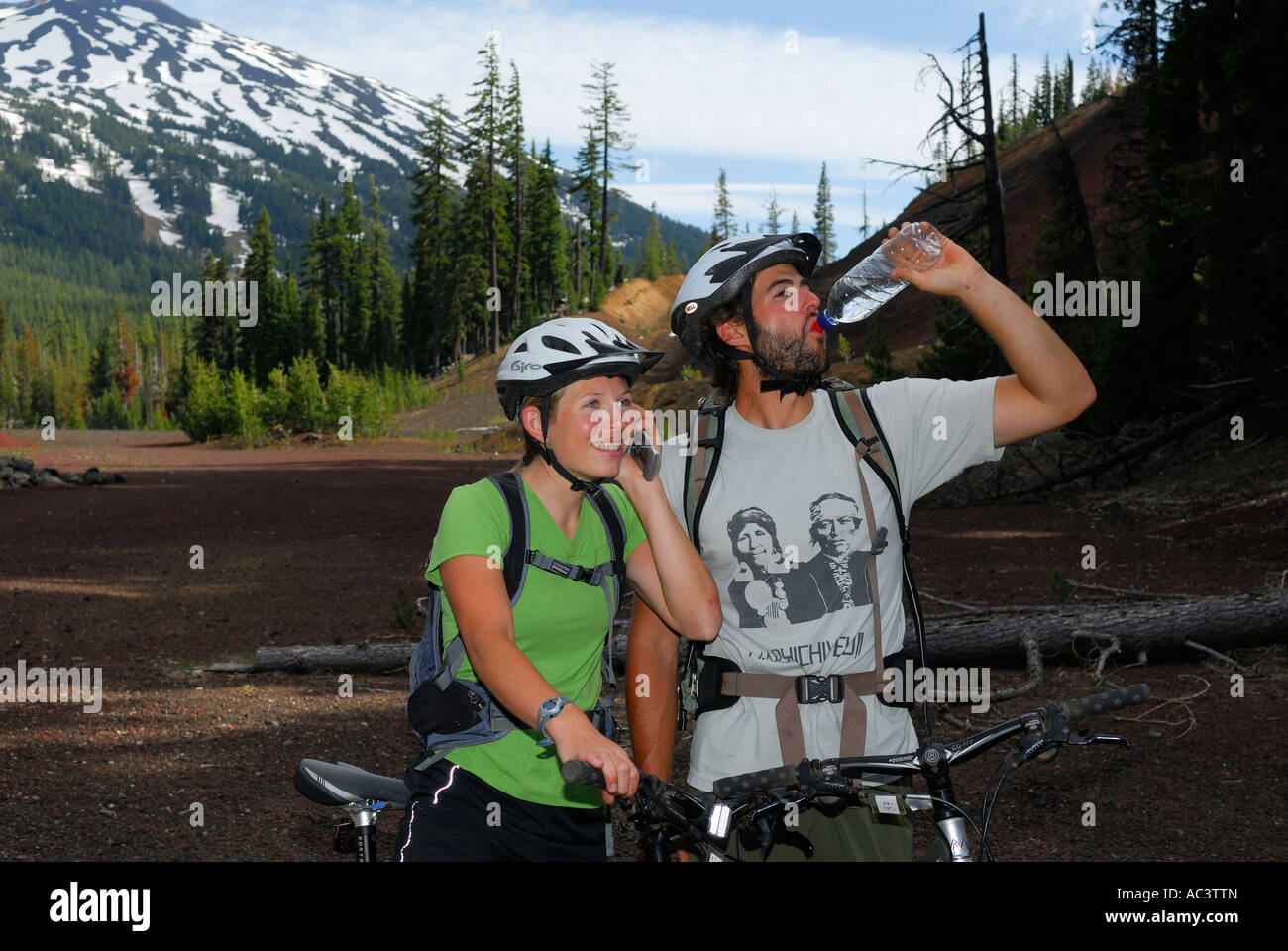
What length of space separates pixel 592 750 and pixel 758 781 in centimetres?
34

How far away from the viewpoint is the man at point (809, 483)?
314cm

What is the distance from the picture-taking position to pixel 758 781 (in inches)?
95.8

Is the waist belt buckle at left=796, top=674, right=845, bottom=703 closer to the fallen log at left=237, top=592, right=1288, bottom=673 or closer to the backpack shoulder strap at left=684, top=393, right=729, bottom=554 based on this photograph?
the backpack shoulder strap at left=684, top=393, right=729, bottom=554

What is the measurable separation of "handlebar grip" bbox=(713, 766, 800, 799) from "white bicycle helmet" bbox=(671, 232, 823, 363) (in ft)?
4.52

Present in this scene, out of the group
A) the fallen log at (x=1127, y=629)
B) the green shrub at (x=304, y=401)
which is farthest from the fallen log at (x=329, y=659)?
the green shrub at (x=304, y=401)

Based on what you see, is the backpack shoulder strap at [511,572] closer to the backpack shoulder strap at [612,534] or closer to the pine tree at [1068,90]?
the backpack shoulder strap at [612,534]

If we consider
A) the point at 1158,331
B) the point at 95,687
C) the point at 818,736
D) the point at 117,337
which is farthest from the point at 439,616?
the point at 117,337

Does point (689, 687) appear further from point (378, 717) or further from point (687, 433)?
point (378, 717)

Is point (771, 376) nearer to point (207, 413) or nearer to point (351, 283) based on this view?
point (207, 413)

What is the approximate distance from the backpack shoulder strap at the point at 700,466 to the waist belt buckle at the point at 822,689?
18.7 inches

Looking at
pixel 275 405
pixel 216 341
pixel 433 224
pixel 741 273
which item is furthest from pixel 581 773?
pixel 216 341

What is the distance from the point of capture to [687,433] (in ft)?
11.6

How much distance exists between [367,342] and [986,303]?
342 feet
